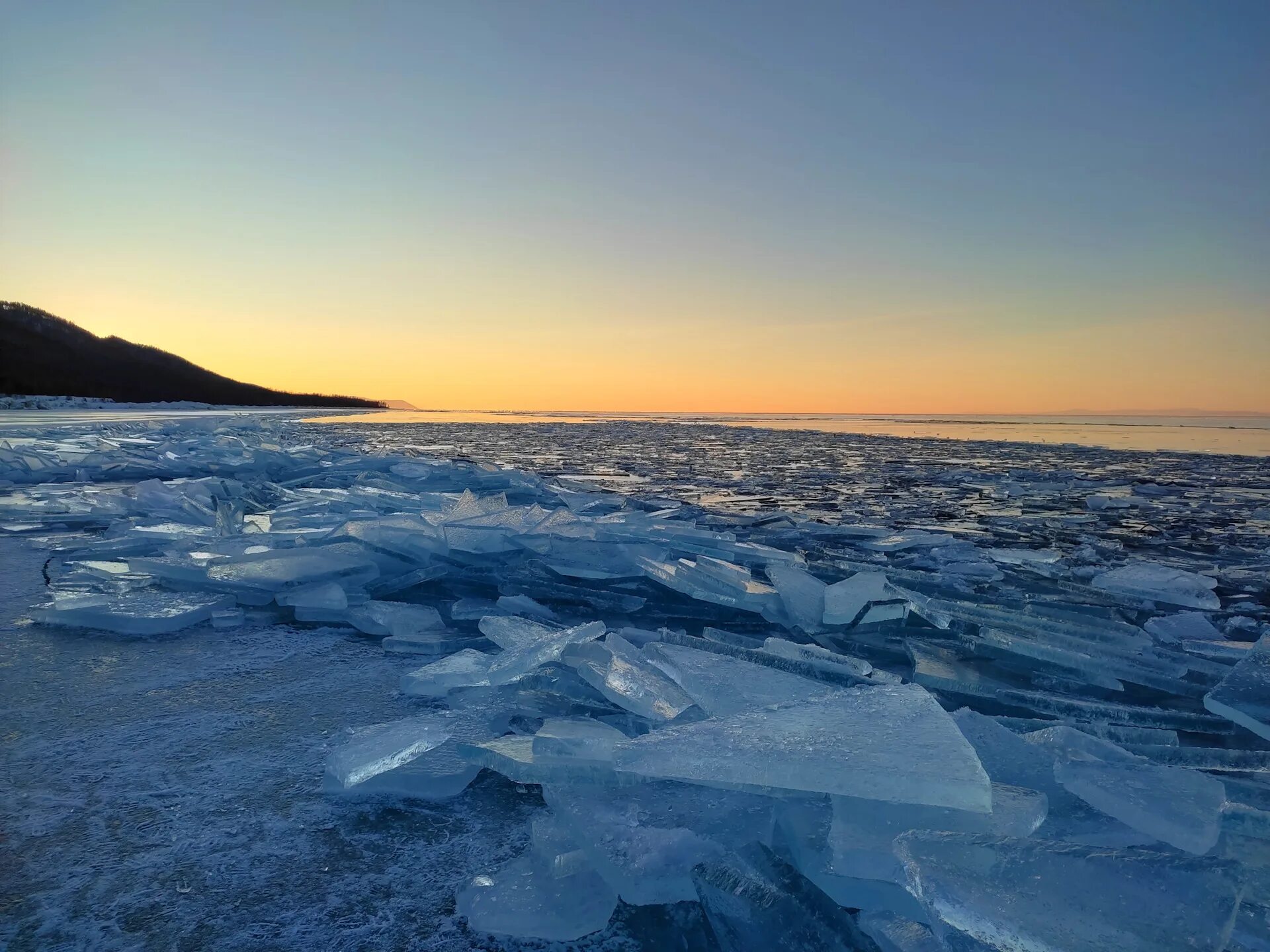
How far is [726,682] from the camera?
147 cm

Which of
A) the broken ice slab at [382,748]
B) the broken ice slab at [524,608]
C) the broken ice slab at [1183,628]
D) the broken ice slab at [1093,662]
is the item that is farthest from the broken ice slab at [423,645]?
the broken ice slab at [1183,628]

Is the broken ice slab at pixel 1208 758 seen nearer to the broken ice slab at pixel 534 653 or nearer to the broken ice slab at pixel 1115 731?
the broken ice slab at pixel 1115 731

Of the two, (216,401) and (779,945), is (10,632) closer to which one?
(779,945)

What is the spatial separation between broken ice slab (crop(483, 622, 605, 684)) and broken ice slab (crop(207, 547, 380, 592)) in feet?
3.56

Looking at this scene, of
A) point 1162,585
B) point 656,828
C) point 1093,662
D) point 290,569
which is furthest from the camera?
point 1162,585

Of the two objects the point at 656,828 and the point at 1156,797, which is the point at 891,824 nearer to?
the point at 656,828

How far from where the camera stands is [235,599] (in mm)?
2436

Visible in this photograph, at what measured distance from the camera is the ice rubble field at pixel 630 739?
88 cm

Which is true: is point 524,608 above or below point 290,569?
below

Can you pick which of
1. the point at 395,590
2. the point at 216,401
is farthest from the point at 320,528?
the point at 216,401

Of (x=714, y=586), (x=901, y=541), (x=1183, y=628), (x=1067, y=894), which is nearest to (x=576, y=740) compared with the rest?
(x=1067, y=894)

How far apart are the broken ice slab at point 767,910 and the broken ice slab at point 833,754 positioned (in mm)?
109

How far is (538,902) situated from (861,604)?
1.64 meters

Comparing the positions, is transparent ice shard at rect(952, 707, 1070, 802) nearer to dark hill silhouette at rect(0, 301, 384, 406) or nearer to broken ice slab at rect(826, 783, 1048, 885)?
broken ice slab at rect(826, 783, 1048, 885)
